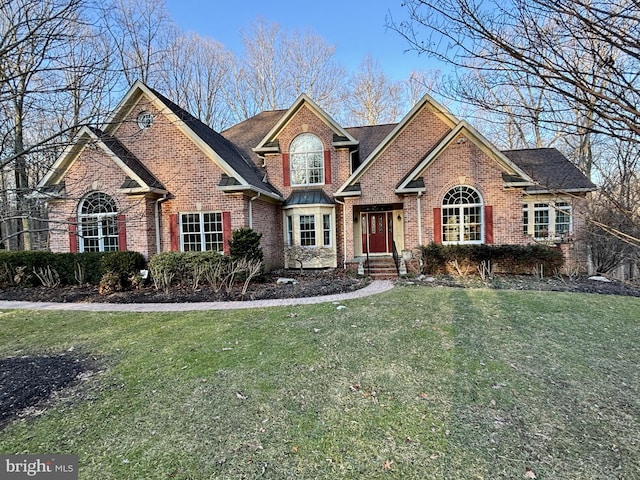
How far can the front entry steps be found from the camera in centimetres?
1319

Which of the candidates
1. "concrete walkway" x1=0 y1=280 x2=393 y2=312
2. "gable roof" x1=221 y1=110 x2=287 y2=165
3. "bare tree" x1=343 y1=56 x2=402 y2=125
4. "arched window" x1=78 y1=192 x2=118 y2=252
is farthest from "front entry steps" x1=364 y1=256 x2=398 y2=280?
"bare tree" x1=343 y1=56 x2=402 y2=125

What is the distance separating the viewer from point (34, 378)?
468 centimetres

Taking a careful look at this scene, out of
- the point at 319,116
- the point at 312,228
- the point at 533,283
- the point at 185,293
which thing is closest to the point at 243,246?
the point at 185,293

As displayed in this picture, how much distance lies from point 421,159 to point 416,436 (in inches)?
497

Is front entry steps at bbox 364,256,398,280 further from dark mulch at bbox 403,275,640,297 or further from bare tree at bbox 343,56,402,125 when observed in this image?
bare tree at bbox 343,56,402,125

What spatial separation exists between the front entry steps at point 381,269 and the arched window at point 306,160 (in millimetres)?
4571

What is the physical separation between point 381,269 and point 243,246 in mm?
5485

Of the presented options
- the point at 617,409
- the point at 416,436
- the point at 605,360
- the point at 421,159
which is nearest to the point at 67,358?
the point at 416,436

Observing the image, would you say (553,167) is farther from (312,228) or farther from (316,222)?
(312,228)

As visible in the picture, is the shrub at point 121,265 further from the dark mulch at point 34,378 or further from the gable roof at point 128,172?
the dark mulch at point 34,378

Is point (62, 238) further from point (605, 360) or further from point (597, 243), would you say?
point (597, 243)

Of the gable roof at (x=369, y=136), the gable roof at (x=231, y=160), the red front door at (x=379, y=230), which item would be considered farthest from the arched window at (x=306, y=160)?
the red front door at (x=379, y=230)

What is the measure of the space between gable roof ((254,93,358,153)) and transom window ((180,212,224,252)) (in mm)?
4324

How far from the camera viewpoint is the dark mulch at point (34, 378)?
3.99 m
